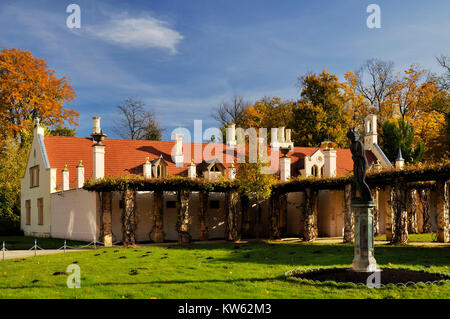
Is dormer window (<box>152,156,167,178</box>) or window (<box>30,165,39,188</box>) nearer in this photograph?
dormer window (<box>152,156,167,178</box>)

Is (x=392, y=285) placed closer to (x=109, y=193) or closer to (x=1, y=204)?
(x=109, y=193)

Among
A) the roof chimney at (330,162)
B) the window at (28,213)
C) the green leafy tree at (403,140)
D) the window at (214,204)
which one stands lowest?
the window at (28,213)

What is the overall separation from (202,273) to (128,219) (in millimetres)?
12370

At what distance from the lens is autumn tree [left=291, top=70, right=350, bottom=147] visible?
4906 cm

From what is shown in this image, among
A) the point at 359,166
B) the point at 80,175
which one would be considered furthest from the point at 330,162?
the point at 359,166

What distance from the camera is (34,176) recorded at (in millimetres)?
35219

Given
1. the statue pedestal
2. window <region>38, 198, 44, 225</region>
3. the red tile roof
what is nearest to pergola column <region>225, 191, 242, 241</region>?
the red tile roof

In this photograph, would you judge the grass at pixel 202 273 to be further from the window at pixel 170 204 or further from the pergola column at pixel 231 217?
the window at pixel 170 204

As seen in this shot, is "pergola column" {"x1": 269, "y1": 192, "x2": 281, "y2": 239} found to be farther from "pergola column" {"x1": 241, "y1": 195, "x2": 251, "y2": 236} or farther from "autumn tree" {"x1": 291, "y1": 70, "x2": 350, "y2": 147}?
"autumn tree" {"x1": 291, "y1": 70, "x2": 350, "y2": 147}

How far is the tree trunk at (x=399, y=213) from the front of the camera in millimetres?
24453

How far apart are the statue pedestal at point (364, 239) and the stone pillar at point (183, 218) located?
14859 mm

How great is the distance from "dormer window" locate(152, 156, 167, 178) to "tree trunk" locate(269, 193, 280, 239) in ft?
24.8

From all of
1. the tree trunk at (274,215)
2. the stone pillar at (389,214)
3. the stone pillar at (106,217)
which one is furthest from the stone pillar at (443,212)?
the stone pillar at (106,217)
